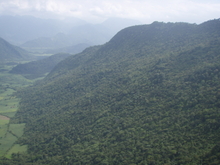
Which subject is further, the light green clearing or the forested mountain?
the light green clearing

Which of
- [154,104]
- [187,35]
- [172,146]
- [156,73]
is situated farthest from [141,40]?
[172,146]

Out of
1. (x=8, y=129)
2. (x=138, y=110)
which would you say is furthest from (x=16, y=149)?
(x=138, y=110)

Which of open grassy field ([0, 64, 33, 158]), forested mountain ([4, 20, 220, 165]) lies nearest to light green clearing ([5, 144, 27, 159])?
open grassy field ([0, 64, 33, 158])

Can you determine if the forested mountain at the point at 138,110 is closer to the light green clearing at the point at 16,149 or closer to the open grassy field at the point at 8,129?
the light green clearing at the point at 16,149

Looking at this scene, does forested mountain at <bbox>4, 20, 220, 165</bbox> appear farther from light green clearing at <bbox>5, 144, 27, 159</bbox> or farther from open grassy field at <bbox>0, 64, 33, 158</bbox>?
open grassy field at <bbox>0, 64, 33, 158</bbox>

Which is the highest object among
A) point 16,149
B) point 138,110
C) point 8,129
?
point 138,110

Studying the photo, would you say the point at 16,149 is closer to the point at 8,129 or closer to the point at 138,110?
the point at 8,129

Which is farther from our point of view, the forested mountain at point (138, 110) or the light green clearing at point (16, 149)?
the light green clearing at point (16, 149)

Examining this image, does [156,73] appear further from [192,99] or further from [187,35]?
[187,35]

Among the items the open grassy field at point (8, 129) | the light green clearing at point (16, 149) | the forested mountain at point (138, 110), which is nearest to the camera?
the forested mountain at point (138, 110)

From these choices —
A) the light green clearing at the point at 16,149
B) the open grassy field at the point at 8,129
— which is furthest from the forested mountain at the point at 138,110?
the open grassy field at the point at 8,129
